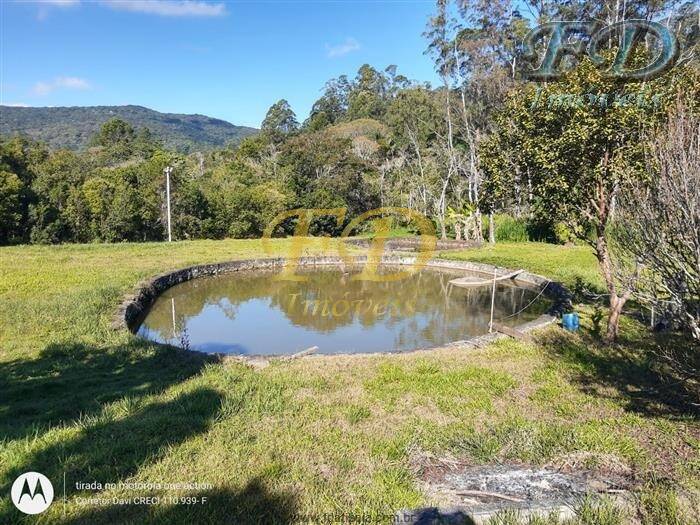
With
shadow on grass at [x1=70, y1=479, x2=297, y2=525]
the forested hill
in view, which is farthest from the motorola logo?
the forested hill

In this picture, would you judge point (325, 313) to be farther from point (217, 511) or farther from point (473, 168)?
point (473, 168)

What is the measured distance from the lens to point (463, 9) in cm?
2000

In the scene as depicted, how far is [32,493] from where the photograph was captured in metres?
2.75

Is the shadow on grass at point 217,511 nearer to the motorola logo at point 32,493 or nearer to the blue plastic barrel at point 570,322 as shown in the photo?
the motorola logo at point 32,493

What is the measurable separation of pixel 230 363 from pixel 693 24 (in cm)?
2173

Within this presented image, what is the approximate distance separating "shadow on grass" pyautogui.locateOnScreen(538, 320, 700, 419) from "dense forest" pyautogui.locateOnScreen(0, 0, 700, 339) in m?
0.63

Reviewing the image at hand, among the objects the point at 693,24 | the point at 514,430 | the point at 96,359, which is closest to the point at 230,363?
the point at 96,359

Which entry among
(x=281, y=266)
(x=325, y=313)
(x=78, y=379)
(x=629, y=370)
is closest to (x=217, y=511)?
(x=78, y=379)

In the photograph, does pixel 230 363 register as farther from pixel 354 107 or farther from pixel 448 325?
pixel 354 107

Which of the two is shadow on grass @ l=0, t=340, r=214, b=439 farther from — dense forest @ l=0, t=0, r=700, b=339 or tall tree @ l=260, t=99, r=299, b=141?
→ tall tree @ l=260, t=99, r=299, b=141

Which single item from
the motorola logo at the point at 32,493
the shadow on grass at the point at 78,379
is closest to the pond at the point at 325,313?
the shadow on grass at the point at 78,379

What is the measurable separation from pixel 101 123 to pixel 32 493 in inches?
3932

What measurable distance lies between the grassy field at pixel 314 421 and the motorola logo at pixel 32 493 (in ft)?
0.17

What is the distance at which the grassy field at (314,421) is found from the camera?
9.30 feet
